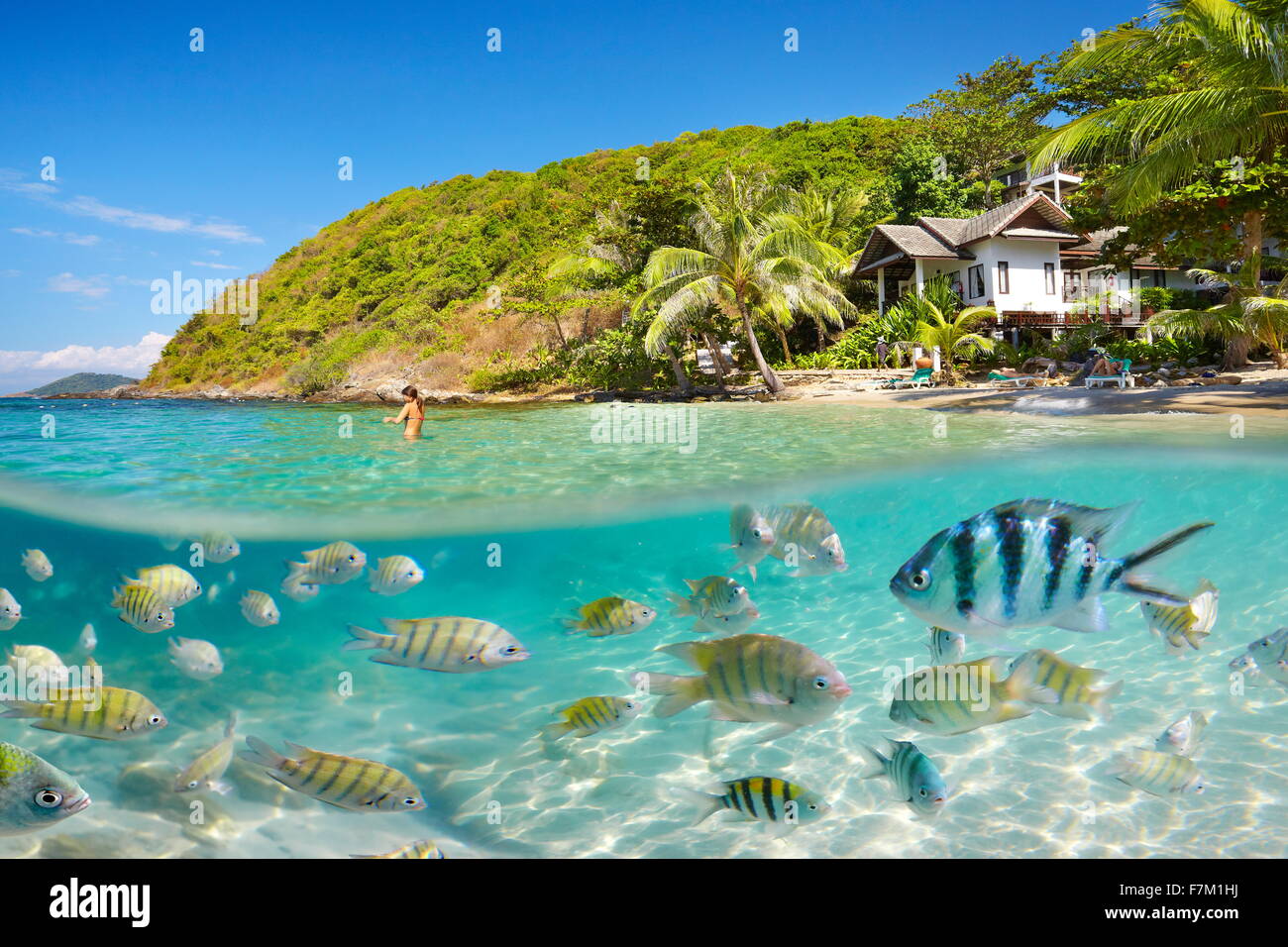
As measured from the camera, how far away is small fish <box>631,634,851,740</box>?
2723mm

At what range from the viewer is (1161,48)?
1588cm

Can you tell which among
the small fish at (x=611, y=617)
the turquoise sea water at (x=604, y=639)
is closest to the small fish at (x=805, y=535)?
the small fish at (x=611, y=617)

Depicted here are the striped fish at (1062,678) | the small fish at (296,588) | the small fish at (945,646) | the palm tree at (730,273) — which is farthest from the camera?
the palm tree at (730,273)

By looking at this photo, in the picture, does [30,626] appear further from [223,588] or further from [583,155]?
[583,155]

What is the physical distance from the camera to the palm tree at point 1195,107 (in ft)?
44.4

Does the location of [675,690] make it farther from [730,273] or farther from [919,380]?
[730,273]

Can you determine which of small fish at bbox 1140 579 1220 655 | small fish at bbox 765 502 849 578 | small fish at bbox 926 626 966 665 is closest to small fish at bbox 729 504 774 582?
small fish at bbox 765 502 849 578

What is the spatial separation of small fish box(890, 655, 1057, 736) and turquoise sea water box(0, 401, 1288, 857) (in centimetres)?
80

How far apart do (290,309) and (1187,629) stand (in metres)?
59.8

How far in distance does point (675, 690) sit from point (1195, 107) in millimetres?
17164

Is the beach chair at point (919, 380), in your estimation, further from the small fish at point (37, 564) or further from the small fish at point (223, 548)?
the small fish at point (37, 564)

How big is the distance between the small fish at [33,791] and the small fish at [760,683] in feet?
6.64

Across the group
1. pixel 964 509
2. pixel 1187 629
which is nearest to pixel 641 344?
pixel 964 509

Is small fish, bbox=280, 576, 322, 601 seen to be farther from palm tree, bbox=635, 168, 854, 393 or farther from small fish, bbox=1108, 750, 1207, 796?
palm tree, bbox=635, 168, 854, 393
